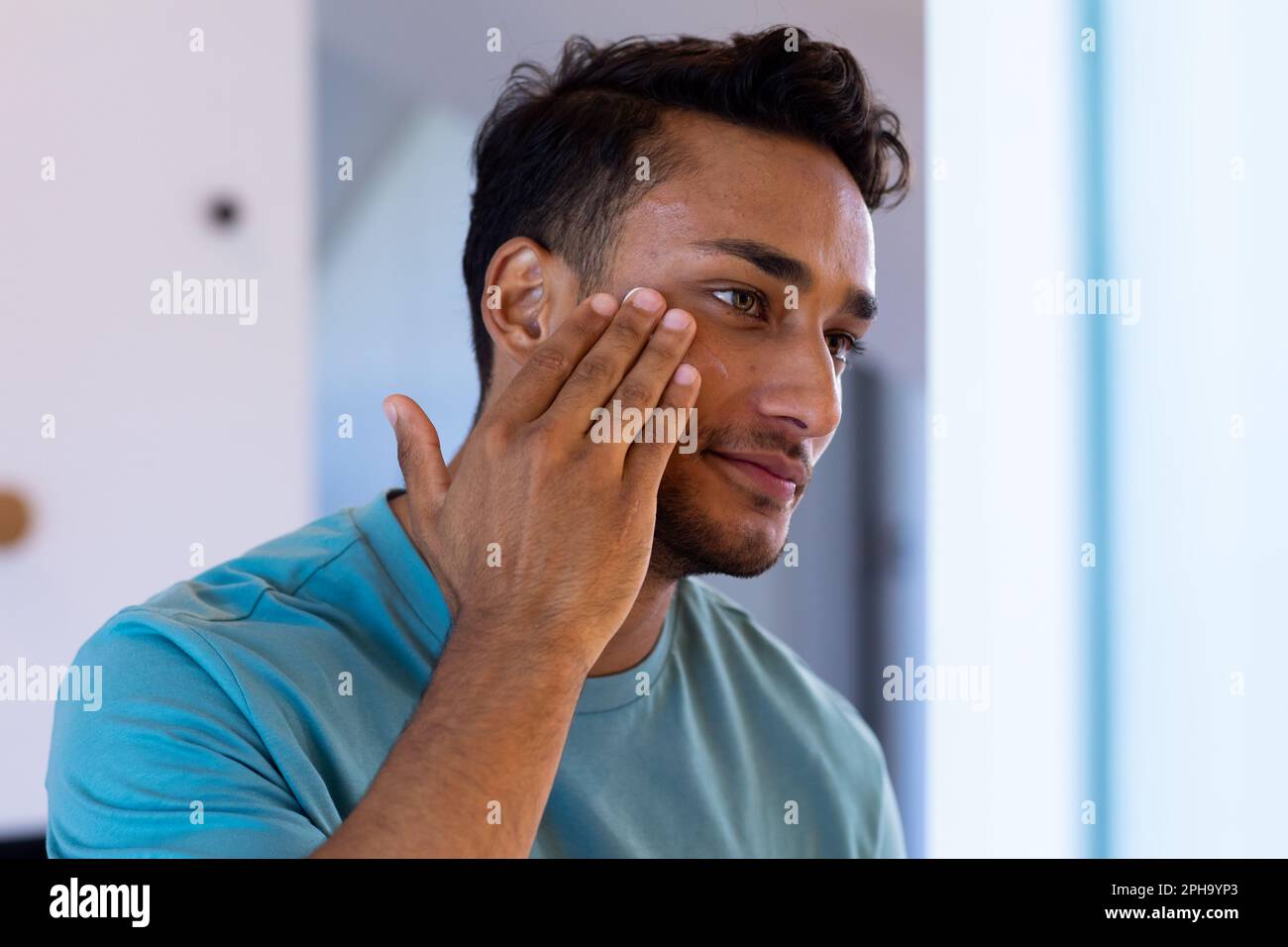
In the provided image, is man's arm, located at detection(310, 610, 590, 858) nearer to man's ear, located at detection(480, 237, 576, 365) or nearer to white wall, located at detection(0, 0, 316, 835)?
man's ear, located at detection(480, 237, 576, 365)

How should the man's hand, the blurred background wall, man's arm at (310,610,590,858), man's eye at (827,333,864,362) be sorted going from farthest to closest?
the blurred background wall → man's eye at (827,333,864,362) → the man's hand → man's arm at (310,610,590,858)

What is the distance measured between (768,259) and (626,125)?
0.29 m

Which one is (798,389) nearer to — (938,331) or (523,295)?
(523,295)

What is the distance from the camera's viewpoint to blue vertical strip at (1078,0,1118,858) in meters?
1.75

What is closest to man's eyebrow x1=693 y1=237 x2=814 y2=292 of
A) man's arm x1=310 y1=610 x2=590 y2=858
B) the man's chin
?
the man's chin

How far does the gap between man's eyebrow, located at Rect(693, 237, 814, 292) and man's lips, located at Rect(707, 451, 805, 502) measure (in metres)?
0.19

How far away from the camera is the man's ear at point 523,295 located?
126 cm

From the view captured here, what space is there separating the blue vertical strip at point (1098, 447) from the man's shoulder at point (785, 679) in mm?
497

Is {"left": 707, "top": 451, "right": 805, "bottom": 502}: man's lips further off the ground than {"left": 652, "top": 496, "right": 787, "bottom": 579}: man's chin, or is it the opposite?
{"left": 707, "top": 451, "right": 805, "bottom": 502}: man's lips

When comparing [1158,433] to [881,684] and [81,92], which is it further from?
[81,92]

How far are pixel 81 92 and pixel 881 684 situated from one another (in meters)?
1.85

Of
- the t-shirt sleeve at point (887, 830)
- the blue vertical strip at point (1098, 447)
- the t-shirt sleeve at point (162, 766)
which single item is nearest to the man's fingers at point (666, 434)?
the t-shirt sleeve at point (162, 766)

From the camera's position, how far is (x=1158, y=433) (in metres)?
1.71

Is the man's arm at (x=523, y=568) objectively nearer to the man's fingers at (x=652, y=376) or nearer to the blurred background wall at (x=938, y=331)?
the man's fingers at (x=652, y=376)
